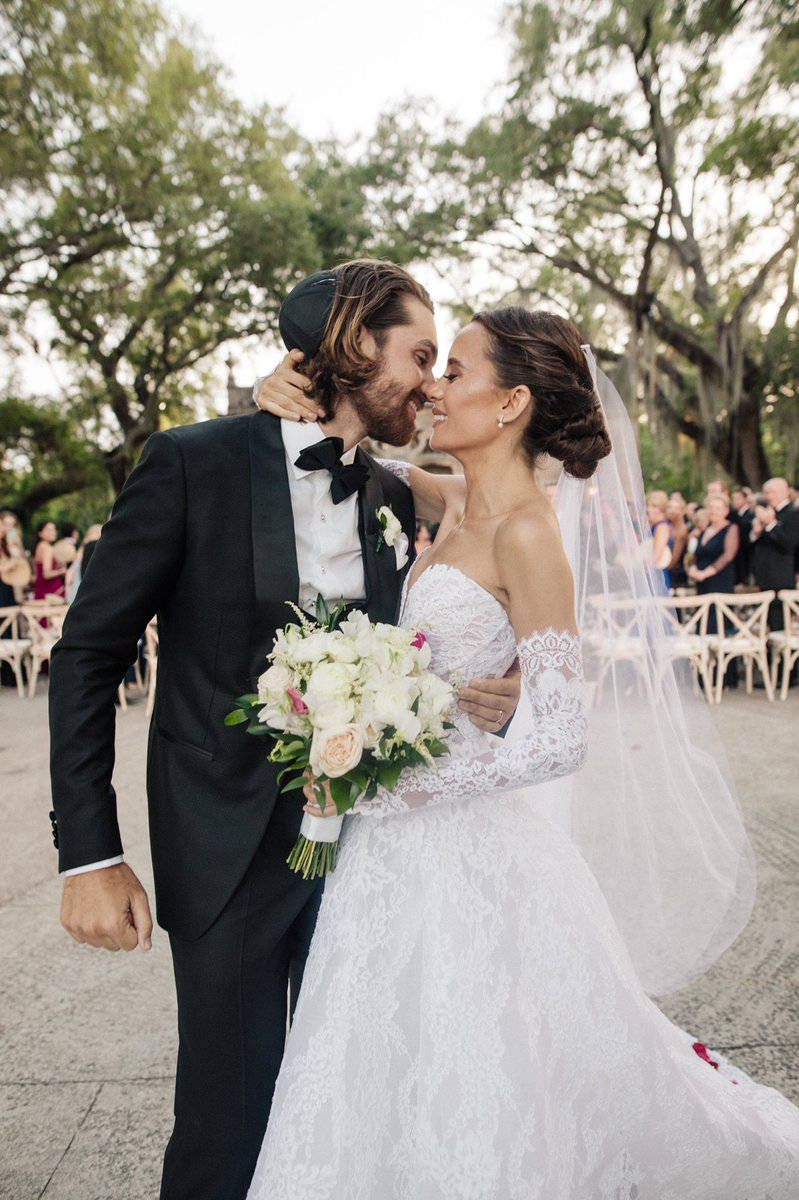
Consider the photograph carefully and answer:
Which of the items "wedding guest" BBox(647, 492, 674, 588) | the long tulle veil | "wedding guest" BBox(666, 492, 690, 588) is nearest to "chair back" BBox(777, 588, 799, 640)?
"wedding guest" BBox(647, 492, 674, 588)

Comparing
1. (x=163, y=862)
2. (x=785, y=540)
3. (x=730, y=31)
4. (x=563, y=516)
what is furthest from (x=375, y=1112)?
(x=730, y=31)

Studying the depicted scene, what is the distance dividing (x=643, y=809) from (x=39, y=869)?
3699 millimetres

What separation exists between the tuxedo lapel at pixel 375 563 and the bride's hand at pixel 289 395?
224mm

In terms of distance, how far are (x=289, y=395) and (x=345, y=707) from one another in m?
0.81

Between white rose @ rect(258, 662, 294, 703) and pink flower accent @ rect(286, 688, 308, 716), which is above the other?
white rose @ rect(258, 662, 294, 703)

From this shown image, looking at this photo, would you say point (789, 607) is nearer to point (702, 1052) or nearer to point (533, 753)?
point (702, 1052)

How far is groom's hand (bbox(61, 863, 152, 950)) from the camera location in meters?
1.69

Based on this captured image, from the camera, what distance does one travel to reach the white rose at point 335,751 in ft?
5.17

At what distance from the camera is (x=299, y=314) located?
2.08 meters

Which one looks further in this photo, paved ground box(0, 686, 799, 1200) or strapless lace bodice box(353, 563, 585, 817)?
paved ground box(0, 686, 799, 1200)

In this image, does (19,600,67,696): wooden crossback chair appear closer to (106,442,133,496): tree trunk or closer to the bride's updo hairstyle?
the bride's updo hairstyle

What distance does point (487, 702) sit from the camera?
2066 mm

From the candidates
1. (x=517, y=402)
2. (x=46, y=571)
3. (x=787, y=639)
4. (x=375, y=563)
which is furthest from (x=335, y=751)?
(x=46, y=571)

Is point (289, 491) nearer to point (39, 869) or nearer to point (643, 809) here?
point (643, 809)
